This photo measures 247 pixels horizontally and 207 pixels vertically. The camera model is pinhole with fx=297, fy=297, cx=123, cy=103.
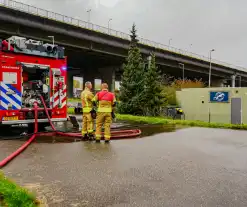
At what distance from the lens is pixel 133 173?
4922 mm

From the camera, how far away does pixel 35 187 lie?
410cm

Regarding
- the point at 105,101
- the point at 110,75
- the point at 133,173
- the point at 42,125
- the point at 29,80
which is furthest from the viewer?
the point at 110,75

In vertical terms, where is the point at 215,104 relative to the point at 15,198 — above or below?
above

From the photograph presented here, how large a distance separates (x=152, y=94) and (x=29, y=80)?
11292mm

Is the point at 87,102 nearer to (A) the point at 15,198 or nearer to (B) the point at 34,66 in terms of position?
(B) the point at 34,66

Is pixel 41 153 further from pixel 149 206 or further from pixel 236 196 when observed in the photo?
pixel 236 196

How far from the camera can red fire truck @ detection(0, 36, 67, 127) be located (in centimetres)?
844

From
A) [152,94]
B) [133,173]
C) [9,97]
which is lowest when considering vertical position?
[133,173]

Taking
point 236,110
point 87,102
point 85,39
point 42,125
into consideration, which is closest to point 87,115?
point 87,102

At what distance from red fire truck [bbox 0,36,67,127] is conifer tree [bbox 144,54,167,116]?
33.6ft

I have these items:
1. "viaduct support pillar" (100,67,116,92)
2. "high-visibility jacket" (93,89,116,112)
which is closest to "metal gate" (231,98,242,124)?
"high-visibility jacket" (93,89,116,112)

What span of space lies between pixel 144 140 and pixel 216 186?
428 cm

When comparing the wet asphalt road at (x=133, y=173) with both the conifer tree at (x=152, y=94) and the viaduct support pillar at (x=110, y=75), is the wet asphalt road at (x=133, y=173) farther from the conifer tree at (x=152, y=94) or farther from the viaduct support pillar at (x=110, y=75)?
the viaduct support pillar at (x=110, y=75)

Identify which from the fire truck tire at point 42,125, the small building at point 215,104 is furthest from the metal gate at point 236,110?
the fire truck tire at point 42,125
